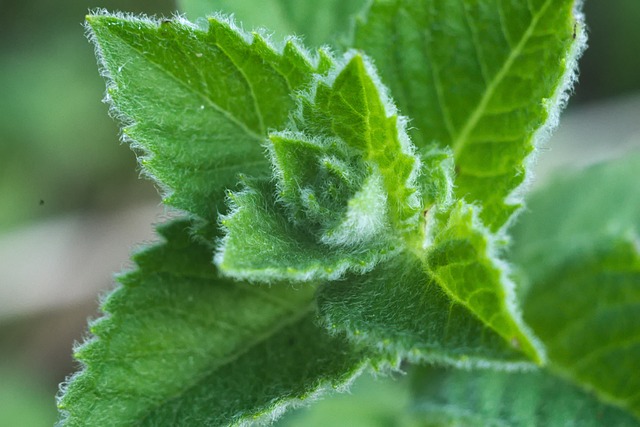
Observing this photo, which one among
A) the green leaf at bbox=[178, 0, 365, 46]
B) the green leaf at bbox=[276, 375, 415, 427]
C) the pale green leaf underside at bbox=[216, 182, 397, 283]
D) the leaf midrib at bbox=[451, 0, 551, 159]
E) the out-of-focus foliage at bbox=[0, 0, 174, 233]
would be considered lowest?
the green leaf at bbox=[276, 375, 415, 427]

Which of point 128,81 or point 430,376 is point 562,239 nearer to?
point 430,376

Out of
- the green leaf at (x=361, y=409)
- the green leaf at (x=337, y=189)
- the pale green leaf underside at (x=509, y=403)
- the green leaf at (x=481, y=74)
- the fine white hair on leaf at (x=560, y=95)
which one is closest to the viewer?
the green leaf at (x=337, y=189)

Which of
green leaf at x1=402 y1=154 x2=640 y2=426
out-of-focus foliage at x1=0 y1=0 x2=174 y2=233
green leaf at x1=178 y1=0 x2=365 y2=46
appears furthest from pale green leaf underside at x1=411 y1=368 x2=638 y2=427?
out-of-focus foliage at x1=0 y1=0 x2=174 y2=233

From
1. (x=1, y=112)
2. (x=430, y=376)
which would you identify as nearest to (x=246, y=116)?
(x=430, y=376)

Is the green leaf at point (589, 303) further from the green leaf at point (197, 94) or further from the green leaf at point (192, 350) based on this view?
the green leaf at point (197, 94)

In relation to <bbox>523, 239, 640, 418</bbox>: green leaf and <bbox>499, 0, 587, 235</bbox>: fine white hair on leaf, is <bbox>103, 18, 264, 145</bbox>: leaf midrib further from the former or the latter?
<bbox>523, 239, 640, 418</bbox>: green leaf

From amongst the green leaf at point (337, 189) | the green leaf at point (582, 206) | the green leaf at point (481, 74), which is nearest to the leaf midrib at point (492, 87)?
the green leaf at point (481, 74)

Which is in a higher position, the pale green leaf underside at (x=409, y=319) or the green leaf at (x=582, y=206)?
the green leaf at (x=582, y=206)
